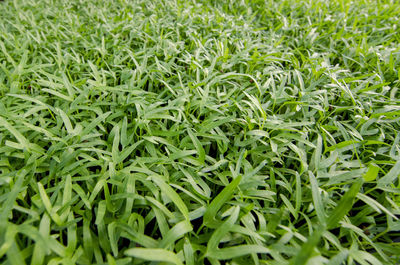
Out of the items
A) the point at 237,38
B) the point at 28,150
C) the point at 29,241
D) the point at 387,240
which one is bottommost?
the point at 387,240

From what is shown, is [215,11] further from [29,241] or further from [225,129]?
[29,241]

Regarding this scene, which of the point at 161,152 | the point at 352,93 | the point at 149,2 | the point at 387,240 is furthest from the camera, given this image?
the point at 149,2

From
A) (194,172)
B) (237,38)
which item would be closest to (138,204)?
(194,172)

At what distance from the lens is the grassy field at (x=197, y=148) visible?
32.2 inches

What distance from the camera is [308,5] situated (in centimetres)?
264

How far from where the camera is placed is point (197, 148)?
1079 millimetres

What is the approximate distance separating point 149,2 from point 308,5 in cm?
167

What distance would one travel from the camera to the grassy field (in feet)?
2.69

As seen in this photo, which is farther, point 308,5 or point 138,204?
point 308,5

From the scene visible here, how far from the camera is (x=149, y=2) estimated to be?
2756 mm

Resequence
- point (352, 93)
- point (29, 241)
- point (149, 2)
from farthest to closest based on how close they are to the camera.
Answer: point (149, 2) < point (352, 93) < point (29, 241)

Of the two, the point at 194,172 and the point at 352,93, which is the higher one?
the point at 352,93

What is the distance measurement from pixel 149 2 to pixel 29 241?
262cm

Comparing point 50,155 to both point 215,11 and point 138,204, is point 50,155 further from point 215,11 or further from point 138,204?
point 215,11
